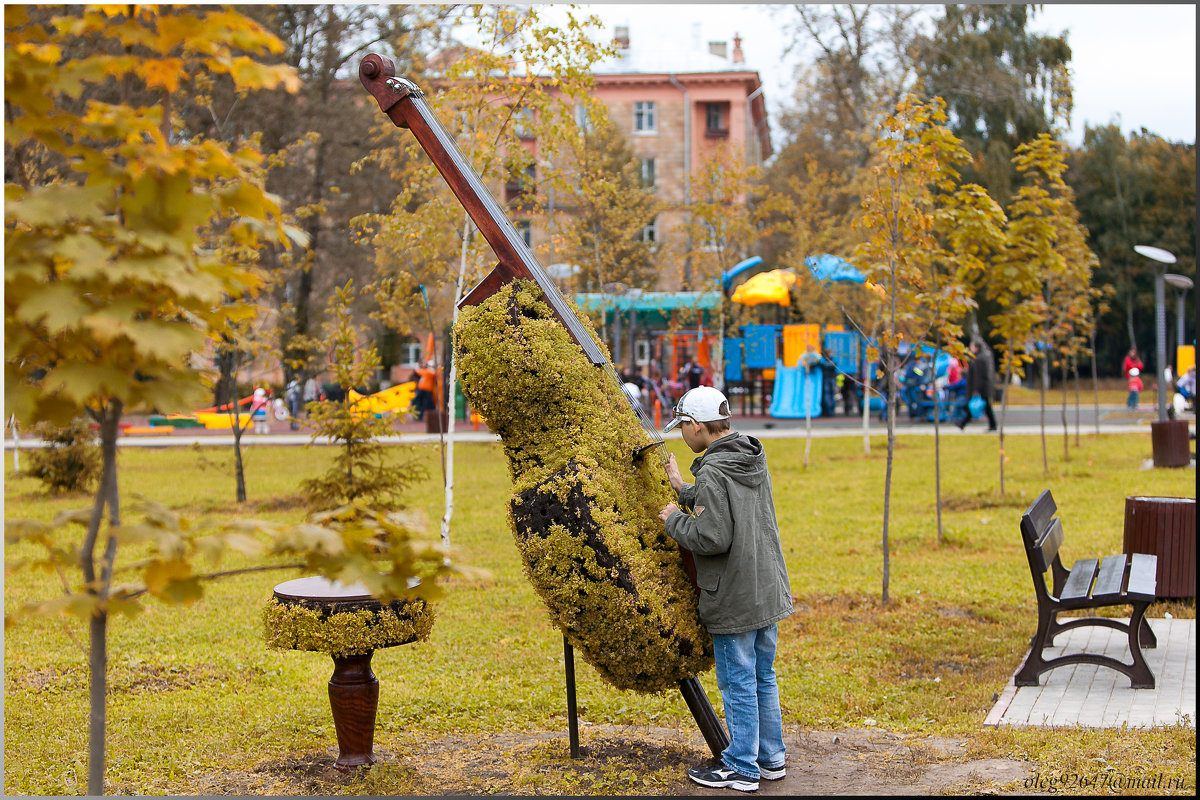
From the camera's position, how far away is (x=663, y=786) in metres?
4.59

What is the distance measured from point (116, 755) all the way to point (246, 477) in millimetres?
12447

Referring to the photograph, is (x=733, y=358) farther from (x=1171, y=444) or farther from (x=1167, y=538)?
(x=1167, y=538)

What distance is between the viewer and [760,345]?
2739cm

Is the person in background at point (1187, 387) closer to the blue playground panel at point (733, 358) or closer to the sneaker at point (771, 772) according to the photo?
the blue playground panel at point (733, 358)

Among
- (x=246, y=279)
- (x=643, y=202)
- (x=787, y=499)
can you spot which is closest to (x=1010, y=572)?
(x=787, y=499)

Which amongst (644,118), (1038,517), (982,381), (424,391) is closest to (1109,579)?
(1038,517)

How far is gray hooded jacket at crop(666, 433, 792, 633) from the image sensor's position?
172 inches

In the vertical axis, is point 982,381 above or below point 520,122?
below

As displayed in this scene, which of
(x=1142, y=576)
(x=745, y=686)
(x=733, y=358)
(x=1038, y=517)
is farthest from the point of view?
(x=733, y=358)

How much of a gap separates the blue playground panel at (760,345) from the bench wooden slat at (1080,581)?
1995cm

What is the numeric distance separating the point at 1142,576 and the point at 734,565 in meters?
3.63

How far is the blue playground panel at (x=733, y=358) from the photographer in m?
27.5

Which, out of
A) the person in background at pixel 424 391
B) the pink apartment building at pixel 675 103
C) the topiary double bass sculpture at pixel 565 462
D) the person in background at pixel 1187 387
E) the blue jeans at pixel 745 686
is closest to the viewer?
the topiary double bass sculpture at pixel 565 462

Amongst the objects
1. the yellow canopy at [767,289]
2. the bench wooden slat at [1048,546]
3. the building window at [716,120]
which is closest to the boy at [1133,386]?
the yellow canopy at [767,289]
